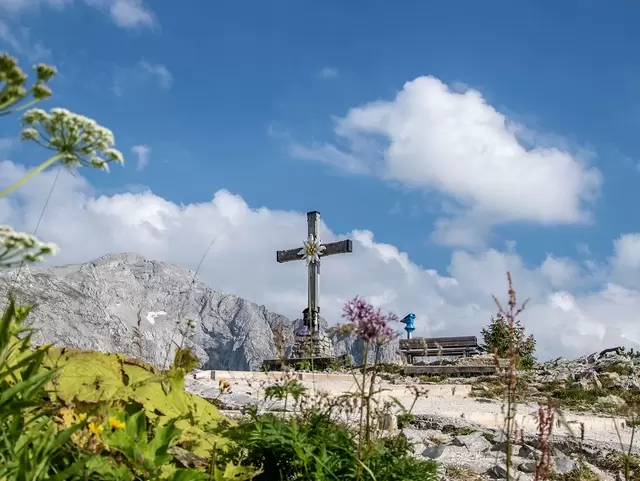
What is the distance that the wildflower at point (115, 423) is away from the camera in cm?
262

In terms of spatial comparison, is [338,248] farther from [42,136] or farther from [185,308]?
[185,308]

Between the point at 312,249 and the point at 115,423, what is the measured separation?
64.4 ft

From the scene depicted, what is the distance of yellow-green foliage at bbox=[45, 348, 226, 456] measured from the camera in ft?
10.2

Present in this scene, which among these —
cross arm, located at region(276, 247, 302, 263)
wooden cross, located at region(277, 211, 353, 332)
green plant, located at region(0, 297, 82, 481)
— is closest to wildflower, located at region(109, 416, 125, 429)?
green plant, located at region(0, 297, 82, 481)

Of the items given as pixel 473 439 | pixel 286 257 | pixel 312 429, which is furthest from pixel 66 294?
pixel 312 429

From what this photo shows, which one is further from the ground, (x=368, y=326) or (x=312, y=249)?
(x=312, y=249)

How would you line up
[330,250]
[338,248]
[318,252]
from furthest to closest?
1. [318,252]
2. [330,250]
3. [338,248]

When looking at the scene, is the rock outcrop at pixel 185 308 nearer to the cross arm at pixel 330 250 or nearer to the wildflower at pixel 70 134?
the cross arm at pixel 330 250

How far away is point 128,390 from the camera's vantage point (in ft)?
10.5

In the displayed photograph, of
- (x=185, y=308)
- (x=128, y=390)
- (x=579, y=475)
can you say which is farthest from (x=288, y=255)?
(x=185, y=308)

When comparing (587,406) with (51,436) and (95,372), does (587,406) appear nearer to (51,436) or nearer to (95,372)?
Answer: (95,372)

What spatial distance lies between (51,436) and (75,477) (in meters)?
0.17

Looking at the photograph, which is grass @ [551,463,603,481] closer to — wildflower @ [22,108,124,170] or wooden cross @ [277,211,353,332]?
wildflower @ [22,108,124,170]

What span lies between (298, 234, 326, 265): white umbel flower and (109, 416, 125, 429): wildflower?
19445 mm
